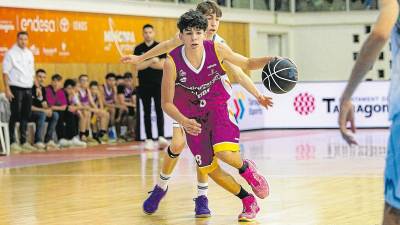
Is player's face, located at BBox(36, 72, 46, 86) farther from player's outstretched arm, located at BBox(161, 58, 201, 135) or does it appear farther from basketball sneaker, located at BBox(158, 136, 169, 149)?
player's outstretched arm, located at BBox(161, 58, 201, 135)

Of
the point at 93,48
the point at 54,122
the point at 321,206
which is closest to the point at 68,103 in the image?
the point at 54,122

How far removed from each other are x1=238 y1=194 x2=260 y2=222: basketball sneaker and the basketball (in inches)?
39.4

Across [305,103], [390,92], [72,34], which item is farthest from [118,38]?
[390,92]

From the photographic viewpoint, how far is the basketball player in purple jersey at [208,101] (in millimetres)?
7281

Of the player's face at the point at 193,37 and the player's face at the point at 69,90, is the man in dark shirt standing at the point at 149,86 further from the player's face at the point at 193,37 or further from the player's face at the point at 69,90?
the player's face at the point at 193,37

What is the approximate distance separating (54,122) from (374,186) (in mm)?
9224

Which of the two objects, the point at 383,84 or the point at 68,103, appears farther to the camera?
the point at 383,84

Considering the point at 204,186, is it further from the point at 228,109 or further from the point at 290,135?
the point at 290,135

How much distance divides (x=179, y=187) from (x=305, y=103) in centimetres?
1236

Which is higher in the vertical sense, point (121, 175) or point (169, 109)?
point (169, 109)

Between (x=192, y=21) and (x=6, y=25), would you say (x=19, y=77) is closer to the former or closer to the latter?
(x=6, y=25)

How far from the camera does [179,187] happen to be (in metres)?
10.1

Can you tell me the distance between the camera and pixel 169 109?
7023 millimetres

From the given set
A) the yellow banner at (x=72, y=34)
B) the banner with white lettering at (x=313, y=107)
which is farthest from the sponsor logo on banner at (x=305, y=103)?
the yellow banner at (x=72, y=34)
